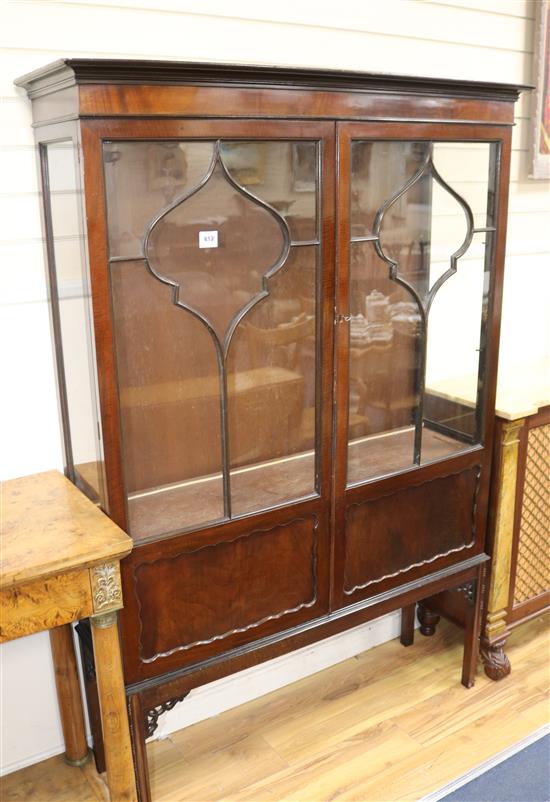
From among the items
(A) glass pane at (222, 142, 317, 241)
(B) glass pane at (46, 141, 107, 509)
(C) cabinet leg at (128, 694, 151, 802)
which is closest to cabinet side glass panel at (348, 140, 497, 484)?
(A) glass pane at (222, 142, 317, 241)

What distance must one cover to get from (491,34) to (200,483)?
5.92ft

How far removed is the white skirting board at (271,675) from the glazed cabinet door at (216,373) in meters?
0.58

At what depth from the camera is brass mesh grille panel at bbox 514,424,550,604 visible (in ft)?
7.87

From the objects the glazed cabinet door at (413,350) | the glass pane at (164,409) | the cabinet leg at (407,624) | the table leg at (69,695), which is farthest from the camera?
the cabinet leg at (407,624)

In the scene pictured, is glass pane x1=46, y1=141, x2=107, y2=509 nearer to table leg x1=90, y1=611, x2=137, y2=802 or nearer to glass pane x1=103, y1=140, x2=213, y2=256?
glass pane x1=103, y1=140, x2=213, y2=256

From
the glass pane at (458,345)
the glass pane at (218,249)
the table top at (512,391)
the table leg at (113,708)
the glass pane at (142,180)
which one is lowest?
the table leg at (113,708)

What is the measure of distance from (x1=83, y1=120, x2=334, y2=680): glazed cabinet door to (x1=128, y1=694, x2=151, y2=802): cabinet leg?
0.27ft

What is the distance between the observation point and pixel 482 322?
2158 millimetres

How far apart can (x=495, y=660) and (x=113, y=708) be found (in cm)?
138

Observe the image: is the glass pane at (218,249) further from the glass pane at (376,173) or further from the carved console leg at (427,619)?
the carved console leg at (427,619)

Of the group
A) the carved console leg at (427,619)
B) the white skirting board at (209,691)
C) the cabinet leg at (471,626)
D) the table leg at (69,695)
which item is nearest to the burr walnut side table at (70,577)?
the table leg at (69,695)

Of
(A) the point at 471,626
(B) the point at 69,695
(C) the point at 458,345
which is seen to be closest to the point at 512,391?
(C) the point at 458,345

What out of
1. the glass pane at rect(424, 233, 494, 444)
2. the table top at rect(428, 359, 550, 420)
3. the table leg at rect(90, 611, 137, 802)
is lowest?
the table leg at rect(90, 611, 137, 802)

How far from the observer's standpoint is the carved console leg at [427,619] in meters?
2.73
